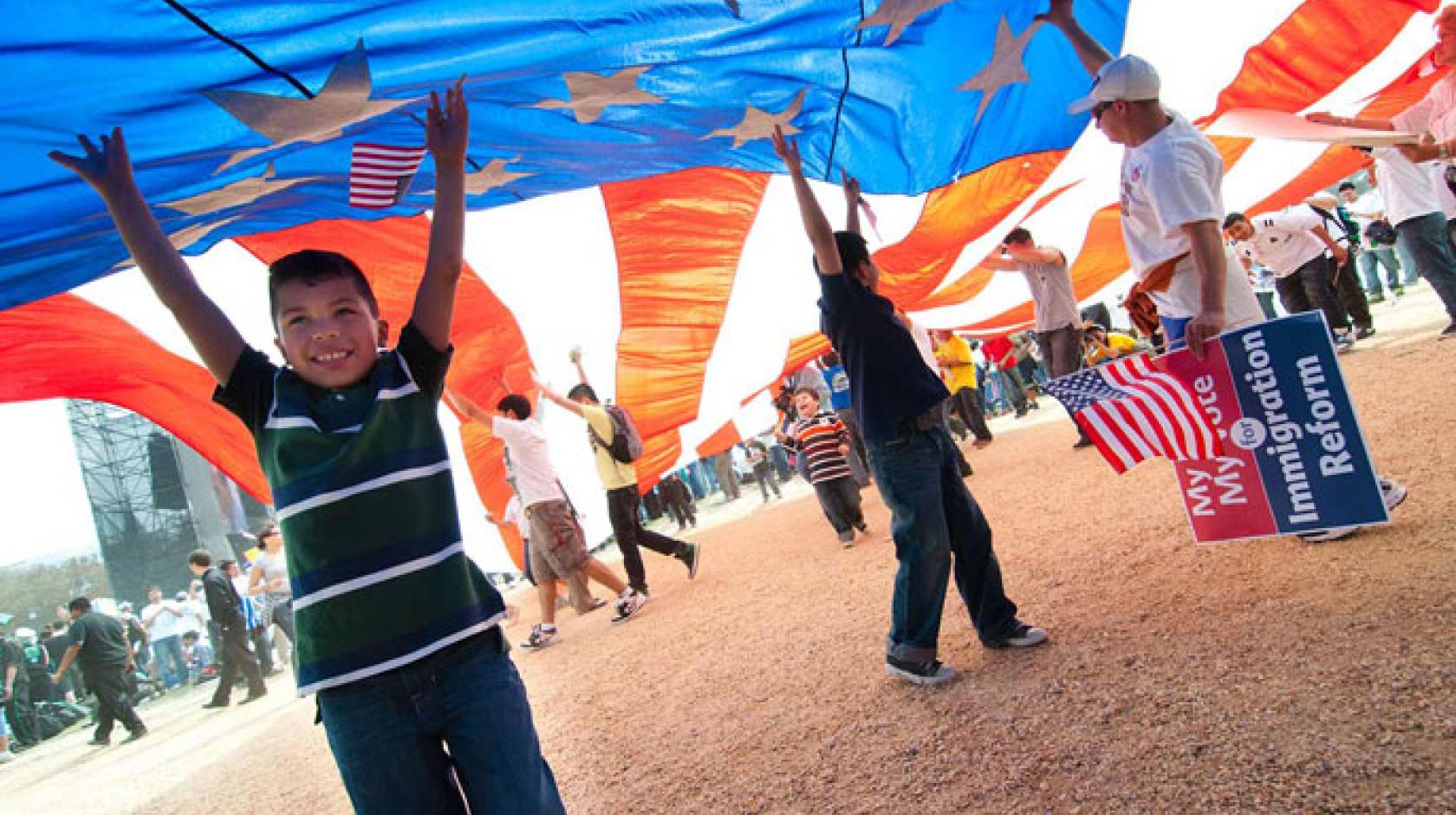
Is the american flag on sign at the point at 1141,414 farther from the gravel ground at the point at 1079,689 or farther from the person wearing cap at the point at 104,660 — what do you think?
the person wearing cap at the point at 104,660

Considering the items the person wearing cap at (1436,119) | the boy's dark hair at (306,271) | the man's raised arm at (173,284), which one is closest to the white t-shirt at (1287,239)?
the person wearing cap at (1436,119)

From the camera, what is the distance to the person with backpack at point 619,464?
5.27 metres

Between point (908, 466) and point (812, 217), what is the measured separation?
78cm

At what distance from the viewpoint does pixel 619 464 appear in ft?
18.5

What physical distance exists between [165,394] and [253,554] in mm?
10999

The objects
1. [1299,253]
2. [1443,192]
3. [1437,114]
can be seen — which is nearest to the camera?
[1437,114]

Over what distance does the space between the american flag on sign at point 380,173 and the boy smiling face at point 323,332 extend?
1.43 meters

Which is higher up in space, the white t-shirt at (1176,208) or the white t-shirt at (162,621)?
the white t-shirt at (1176,208)

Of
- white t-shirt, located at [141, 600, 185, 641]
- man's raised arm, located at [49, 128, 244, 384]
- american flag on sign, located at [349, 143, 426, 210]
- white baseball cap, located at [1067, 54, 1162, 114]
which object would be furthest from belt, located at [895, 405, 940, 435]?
white t-shirt, located at [141, 600, 185, 641]

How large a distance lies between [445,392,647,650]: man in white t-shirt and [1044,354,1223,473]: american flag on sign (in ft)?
11.4

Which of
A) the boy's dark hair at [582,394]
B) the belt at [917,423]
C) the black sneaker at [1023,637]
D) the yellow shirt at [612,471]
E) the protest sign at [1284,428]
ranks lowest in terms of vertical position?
the black sneaker at [1023,637]

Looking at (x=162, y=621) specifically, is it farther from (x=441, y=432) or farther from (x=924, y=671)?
(x=441, y=432)

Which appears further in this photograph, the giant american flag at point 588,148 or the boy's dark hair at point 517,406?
the boy's dark hair at point 517,406

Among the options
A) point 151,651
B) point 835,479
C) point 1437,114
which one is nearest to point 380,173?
point 835,479
